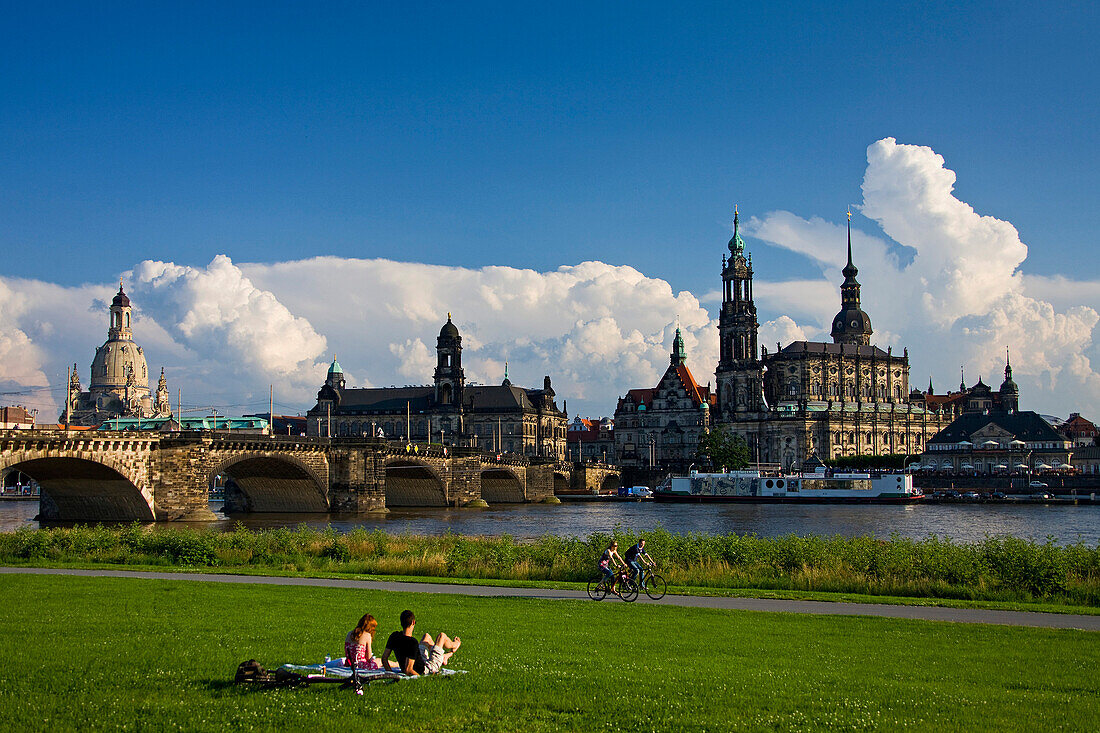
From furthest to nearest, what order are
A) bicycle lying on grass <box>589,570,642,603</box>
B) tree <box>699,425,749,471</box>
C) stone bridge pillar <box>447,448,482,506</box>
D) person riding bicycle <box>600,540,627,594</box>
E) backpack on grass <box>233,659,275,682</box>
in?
tree <box>699,425,749,471</box> < stone bridge pillar <box>447,448,482,506</box> < person riding bicycle <box>600,540,627,594</box> < bicycle lying on grass <box>589,570,642,603</box> < backpack on grass <box>233,659,275,682</box>

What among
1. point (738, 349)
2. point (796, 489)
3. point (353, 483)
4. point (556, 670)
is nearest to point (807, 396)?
point (738, 349)

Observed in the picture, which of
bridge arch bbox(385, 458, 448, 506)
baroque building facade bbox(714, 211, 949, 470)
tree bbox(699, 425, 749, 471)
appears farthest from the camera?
baroque building facade bbox(714, 211, 949, 470)

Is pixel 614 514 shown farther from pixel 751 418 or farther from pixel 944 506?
pixel 751 418

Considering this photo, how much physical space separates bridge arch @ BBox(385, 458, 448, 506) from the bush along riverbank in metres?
55.2

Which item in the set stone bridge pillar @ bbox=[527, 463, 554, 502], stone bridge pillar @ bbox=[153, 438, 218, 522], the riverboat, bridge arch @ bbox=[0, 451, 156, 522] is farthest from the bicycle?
stone bridge pillar @ bbox=[527, 463, 554, 502]

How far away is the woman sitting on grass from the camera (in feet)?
43.3

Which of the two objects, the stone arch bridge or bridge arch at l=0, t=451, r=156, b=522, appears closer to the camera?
the stone arch bridge

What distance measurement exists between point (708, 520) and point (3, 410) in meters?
134

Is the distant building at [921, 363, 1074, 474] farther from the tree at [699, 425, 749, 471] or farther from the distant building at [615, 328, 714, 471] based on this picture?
the distant building at [615, 328, 714, 471]

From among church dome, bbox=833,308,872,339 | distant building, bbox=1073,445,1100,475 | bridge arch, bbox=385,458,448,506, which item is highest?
church dome, bbox=833,308,872,339

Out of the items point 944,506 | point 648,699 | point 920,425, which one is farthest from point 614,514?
point 920,425

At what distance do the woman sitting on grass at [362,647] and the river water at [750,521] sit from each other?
137 ft

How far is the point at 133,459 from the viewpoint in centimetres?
5634

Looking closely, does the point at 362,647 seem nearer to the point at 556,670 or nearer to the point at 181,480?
the point at 556,670
